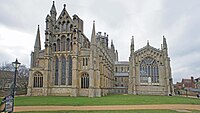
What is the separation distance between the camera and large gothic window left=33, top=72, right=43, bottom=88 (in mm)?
47534

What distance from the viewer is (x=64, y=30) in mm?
49281

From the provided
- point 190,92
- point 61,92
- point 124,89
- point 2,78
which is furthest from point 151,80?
point 2,78

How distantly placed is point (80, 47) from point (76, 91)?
11.4 m

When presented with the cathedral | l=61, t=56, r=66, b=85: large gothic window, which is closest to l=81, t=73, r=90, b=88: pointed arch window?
the cathedral

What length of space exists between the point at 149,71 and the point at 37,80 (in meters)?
35.1

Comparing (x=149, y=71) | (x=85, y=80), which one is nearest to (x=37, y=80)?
(x=85, y=80)

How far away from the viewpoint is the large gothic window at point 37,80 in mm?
47534

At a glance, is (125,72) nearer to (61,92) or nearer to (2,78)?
(61,92)

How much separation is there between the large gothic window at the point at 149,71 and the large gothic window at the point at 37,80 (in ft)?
104

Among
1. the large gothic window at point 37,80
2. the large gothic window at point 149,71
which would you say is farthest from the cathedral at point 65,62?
the large gothic window at point 149,71

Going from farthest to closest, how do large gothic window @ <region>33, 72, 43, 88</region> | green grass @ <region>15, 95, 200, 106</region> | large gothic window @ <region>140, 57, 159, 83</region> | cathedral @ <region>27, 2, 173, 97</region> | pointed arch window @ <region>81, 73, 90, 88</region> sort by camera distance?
large gothic window @ <region>140, 57, 159, 83</region> → large gothic window @ <region>33, 72, 43, 88</region> → pointed arch window @ <region>81, 73, 90, 88</region> → cathedral @ <region>27, 2, 173, 97</region> → green grass @ <region>15, 95, 200, 106</region>

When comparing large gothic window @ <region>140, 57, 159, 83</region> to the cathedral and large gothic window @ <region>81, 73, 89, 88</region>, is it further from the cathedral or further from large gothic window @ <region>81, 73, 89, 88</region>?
large gothic window @ <region>81, 73, 89, 88</region>

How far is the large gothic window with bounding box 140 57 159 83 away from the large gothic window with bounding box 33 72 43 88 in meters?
31.7

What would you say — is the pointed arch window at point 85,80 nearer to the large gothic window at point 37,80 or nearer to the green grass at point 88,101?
the green grass at point 88,101
